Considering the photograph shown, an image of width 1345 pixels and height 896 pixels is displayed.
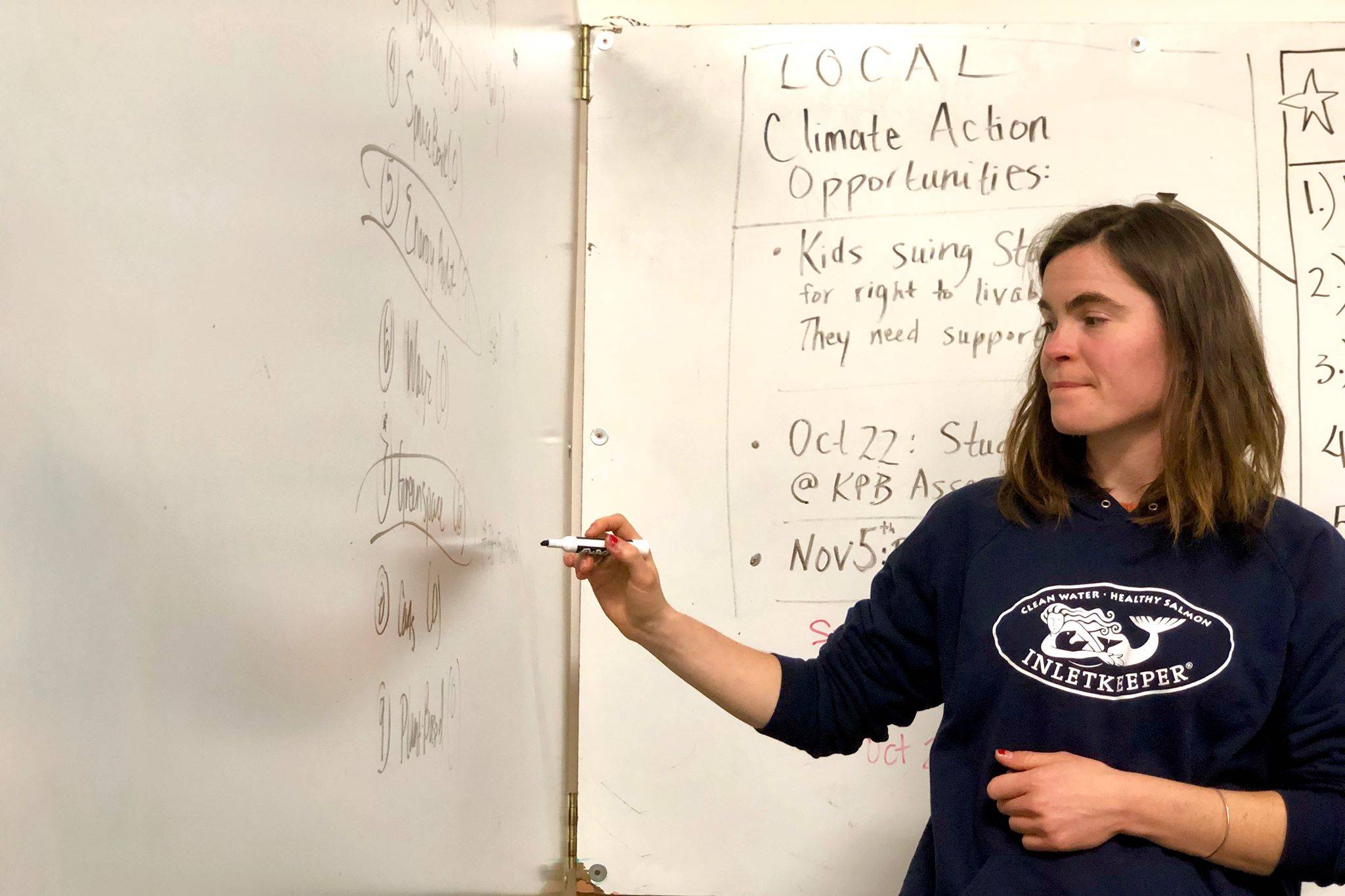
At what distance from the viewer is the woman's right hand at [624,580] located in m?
1.01

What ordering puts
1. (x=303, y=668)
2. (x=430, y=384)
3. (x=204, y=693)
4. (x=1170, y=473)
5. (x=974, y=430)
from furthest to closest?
(x=974, y=430) → (x=1170, y=473) → (x=430, y=384) → (x=303, y=668) → (x=204, y=693)

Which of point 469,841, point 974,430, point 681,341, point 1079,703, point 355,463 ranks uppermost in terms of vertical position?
point 681,341

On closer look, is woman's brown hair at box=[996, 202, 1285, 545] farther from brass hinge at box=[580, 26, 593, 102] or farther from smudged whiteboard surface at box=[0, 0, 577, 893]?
brass hinge at box=[580, 26, 593, 102]

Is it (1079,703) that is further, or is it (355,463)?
(1079,703)

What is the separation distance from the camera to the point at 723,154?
5.42 ft

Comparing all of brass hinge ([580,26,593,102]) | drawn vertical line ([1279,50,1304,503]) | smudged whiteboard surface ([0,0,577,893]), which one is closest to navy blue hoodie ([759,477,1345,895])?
smudged whiteboard surface ([0,0,577,893])

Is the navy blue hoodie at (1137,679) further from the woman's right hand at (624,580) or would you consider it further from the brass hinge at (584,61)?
the brass hinge at (584,61)

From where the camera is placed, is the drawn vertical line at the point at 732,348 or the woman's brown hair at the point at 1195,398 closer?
the woman's brown hair at the point at 1195,398

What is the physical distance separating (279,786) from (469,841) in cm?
48

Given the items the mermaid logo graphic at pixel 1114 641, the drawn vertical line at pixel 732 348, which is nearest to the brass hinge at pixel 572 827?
the drawn vertical line at pixel 732 348

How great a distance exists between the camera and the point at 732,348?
1640 millimetres

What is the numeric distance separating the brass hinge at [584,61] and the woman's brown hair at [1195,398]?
2.63 feet

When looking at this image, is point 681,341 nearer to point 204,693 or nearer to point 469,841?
point 469,841

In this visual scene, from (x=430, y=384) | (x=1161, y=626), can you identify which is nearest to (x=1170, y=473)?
(x=1161, y=626)
